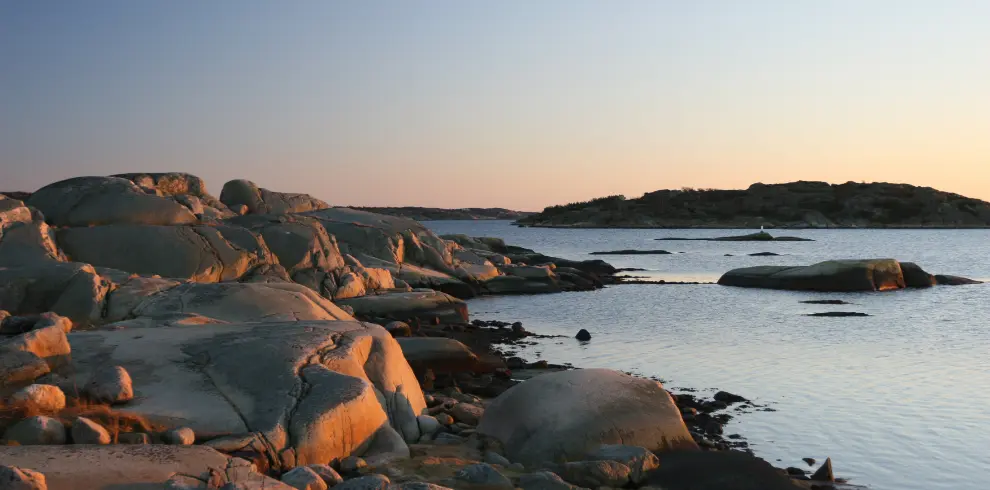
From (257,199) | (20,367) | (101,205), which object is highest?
(257,199)

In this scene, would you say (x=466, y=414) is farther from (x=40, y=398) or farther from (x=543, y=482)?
(x=40, y=398)

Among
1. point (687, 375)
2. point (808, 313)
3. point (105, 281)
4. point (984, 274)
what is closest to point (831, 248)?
point (984, 274)

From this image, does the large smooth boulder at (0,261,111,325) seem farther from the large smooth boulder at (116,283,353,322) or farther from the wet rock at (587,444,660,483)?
the wet rock at (587,444,660,483)

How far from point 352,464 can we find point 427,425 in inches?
70.0

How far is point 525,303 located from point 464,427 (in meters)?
20.6

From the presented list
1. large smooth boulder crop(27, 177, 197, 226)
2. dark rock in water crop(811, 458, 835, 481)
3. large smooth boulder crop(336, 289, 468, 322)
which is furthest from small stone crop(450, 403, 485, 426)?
large smooth boulder crop(27, 177, 197, 226)

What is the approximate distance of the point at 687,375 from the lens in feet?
50.0

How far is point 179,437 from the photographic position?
7023 millimetres

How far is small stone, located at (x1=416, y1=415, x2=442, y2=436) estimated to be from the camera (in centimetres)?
941

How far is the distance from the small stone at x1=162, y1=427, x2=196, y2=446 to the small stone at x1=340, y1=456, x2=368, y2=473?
135cm

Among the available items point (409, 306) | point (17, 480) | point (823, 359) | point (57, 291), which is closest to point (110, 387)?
point (17, 480)

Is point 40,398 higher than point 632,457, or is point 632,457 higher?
point 40,398

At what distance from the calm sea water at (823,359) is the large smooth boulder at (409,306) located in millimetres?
2213

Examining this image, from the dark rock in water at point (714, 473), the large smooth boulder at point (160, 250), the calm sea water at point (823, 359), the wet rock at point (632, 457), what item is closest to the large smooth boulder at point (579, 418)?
the wet rock at point (632, 457)
